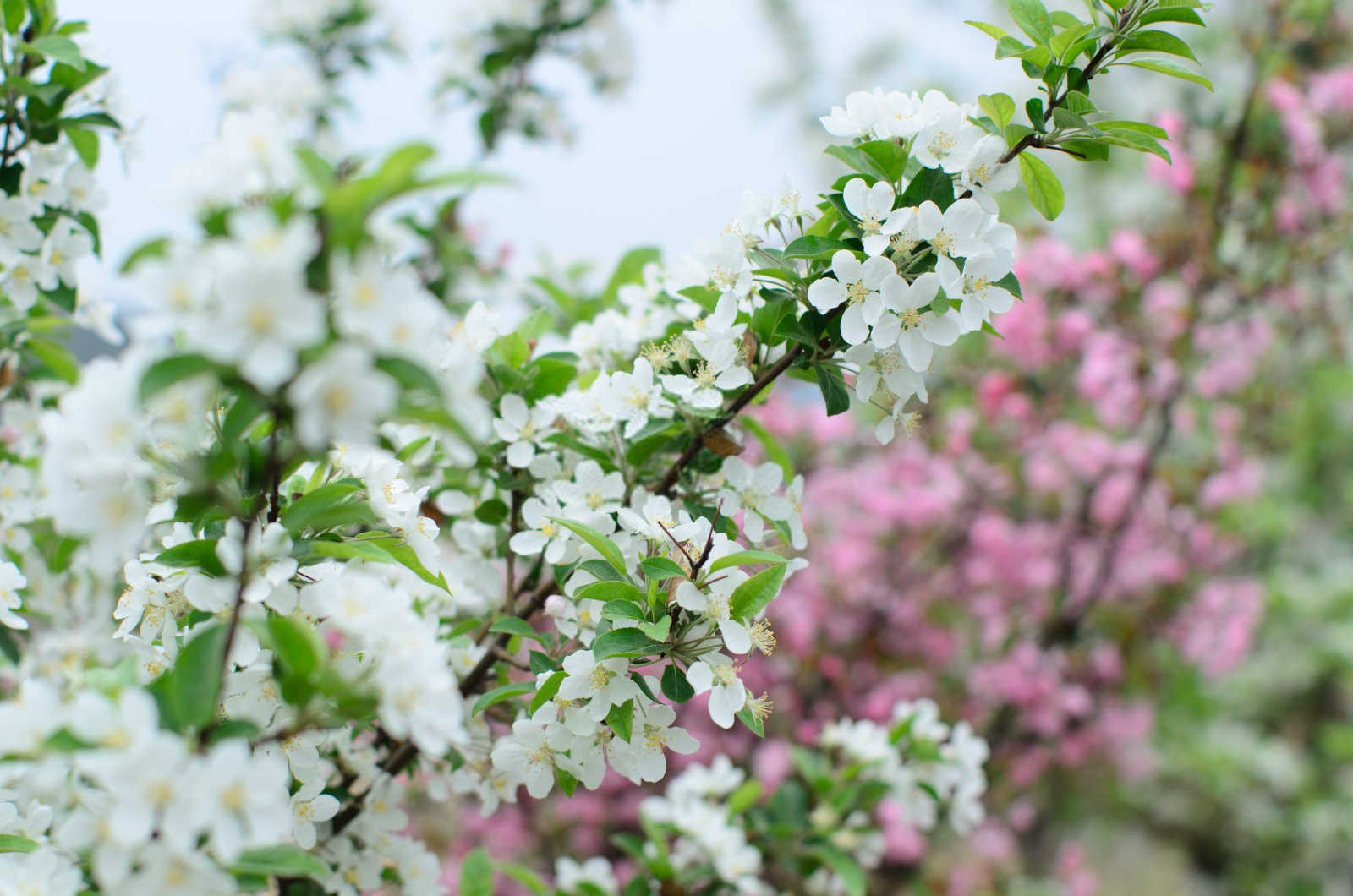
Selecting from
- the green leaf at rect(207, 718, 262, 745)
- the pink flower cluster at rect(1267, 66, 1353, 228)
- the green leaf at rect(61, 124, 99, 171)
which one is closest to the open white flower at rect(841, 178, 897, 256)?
the green leaf at rect(207, 718, 262, 745)

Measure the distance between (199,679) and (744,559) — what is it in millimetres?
467

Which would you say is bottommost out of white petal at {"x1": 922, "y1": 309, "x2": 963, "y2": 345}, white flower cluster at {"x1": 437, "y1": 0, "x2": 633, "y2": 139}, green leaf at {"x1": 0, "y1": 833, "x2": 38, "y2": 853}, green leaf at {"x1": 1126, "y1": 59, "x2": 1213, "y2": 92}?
green leaf at {"x1": 0, "y1": 833, "x2": 38, "y2": 853}

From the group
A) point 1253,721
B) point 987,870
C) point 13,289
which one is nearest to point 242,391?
point 13,289

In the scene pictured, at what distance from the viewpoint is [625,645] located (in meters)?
0.84

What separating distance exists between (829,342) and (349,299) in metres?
0.58

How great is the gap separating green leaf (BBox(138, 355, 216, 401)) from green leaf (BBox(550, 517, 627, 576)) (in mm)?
416

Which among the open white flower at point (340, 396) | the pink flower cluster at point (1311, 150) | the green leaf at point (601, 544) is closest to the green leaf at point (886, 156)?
the green leaf at point (601, 544)

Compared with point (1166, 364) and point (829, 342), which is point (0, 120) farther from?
point (1166, 364)

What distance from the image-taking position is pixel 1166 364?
2.84 metres

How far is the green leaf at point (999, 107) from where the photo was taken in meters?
0.91

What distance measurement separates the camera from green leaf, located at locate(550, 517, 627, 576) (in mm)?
889

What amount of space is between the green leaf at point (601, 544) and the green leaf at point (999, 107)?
0.60 meters

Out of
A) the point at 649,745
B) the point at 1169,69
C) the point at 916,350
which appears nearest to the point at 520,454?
the point at 649,745

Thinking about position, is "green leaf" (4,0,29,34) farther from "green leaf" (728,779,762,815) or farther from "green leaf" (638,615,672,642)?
"green leaf" (728,779,762,815)
